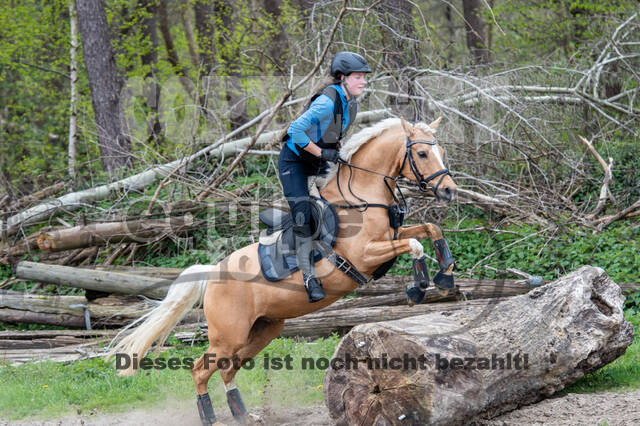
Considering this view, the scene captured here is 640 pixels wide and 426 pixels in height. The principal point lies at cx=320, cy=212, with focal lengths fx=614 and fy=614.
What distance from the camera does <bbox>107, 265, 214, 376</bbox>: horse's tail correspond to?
5512mm

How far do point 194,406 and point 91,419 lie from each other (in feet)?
3.23

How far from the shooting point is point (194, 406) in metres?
6.19

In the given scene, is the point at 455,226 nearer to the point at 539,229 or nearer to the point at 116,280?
the point at 539,229

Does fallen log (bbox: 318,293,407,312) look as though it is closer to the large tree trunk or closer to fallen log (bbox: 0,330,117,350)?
fallen log (bbox: 0,330,117,350)

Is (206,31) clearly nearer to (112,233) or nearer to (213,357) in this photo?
(112,233)

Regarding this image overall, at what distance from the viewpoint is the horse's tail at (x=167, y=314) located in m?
5.51

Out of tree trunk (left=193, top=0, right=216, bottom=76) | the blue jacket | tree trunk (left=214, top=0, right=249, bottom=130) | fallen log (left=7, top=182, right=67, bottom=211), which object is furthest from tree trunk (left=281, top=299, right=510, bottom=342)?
tree trunk (left=193, top=0, right=216, bottom=76)

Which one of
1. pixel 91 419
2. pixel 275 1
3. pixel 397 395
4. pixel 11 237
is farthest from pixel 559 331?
pixel 275 1

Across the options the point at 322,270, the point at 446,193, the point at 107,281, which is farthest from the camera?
the point at 107,281

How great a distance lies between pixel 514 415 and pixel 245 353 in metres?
2.39

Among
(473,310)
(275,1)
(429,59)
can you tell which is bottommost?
(473,310)

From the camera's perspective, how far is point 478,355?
4562 mm

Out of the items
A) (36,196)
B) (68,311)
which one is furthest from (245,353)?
(36,196)

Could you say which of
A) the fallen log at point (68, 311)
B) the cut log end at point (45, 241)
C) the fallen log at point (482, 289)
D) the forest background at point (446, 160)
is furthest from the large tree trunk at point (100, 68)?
the fallen log at point (482, 289)
